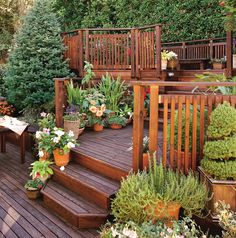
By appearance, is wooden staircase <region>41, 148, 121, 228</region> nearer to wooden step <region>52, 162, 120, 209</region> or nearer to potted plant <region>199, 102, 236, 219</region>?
wooden step <region>52, 162, 120, 209</region>

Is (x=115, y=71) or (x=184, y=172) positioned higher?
(x=115, y=71)

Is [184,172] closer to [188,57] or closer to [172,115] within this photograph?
[172,115]

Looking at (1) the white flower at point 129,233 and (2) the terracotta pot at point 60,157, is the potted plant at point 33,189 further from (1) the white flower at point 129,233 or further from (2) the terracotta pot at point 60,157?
(1) the white flower at point 129,233

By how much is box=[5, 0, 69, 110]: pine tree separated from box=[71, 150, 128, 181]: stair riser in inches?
108

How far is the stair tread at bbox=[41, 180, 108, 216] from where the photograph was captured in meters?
3.65

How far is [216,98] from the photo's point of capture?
336cm

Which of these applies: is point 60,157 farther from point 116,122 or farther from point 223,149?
point 223,149

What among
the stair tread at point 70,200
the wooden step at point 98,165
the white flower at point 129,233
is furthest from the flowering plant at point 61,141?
the white flower at point 129,233

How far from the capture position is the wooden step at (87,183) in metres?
3.76

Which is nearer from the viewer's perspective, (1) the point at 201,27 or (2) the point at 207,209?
(2) the point at 207,209

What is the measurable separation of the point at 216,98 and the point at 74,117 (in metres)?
2.63

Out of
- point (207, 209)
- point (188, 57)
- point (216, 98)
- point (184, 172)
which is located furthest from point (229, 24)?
point (188, 57)

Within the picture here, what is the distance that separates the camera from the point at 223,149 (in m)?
3.03

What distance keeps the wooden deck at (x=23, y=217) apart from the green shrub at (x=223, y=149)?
1411mm
